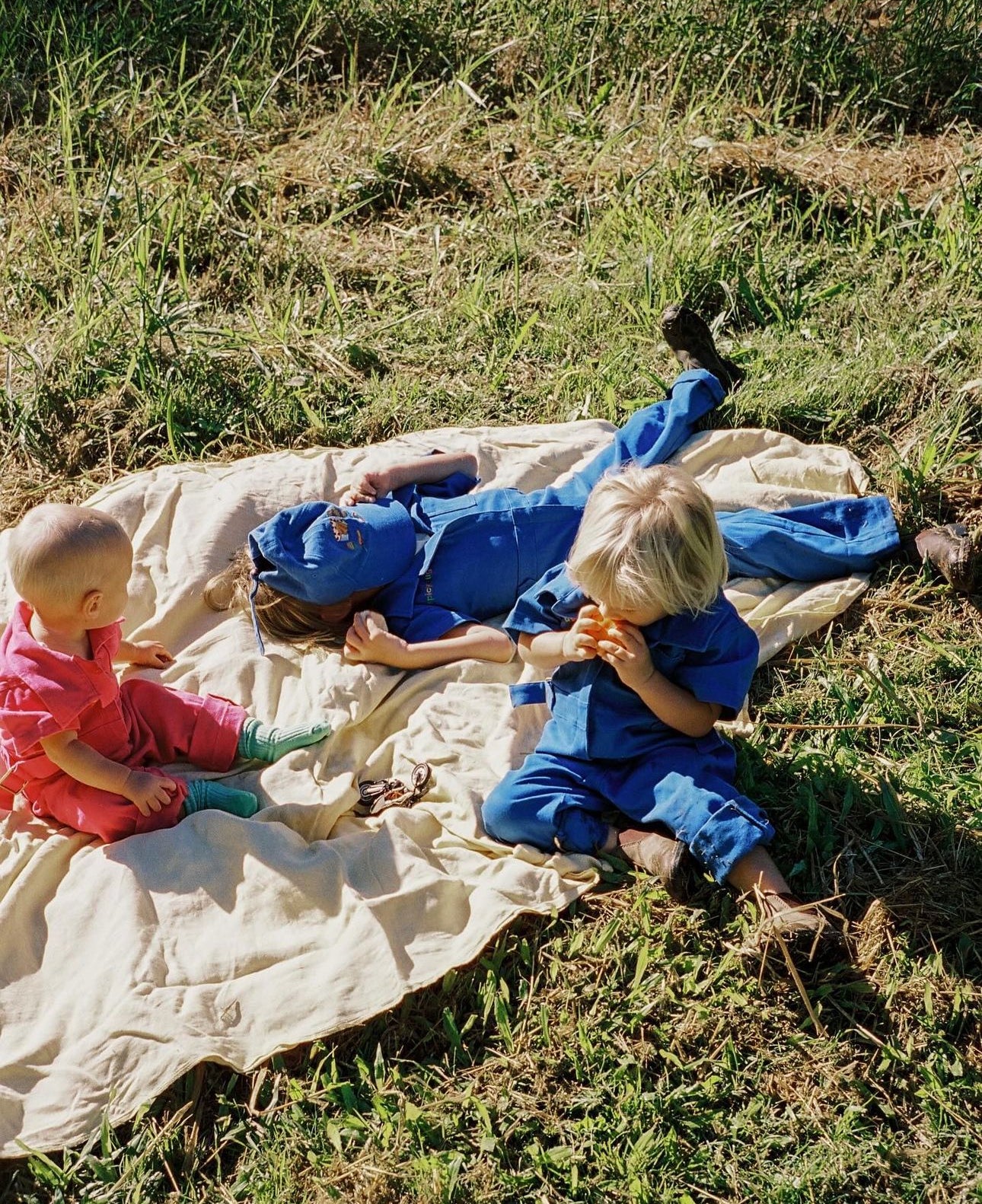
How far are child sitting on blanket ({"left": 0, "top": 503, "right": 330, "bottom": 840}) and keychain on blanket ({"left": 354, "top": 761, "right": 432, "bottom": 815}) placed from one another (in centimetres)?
24

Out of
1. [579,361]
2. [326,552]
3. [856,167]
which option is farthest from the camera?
[856,167]

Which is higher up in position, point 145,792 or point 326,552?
point 326,552

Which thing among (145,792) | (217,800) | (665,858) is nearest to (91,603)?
(145,792)

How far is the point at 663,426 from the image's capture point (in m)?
4.51

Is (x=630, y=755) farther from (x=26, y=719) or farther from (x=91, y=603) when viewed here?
(x=26, y=719)

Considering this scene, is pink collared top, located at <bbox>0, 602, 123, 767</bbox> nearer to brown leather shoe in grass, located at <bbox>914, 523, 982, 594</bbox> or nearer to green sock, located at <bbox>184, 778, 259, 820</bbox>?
green sock, located at <bbox>184, 778, 259, 820</bbox>

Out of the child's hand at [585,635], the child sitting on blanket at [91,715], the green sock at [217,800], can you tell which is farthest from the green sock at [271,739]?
the child's hand at [585,635]

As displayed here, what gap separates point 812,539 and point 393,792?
164 cm

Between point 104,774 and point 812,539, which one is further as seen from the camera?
point 812,539

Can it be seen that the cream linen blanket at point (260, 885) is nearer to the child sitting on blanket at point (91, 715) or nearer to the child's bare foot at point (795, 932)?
the child sitting on blanket at point (91, 715)

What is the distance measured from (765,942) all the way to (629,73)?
16.4 feet

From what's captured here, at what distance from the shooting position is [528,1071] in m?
2.84

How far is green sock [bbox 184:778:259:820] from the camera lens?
3438 millimetres

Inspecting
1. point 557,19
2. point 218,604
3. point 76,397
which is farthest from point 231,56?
point 218,604
